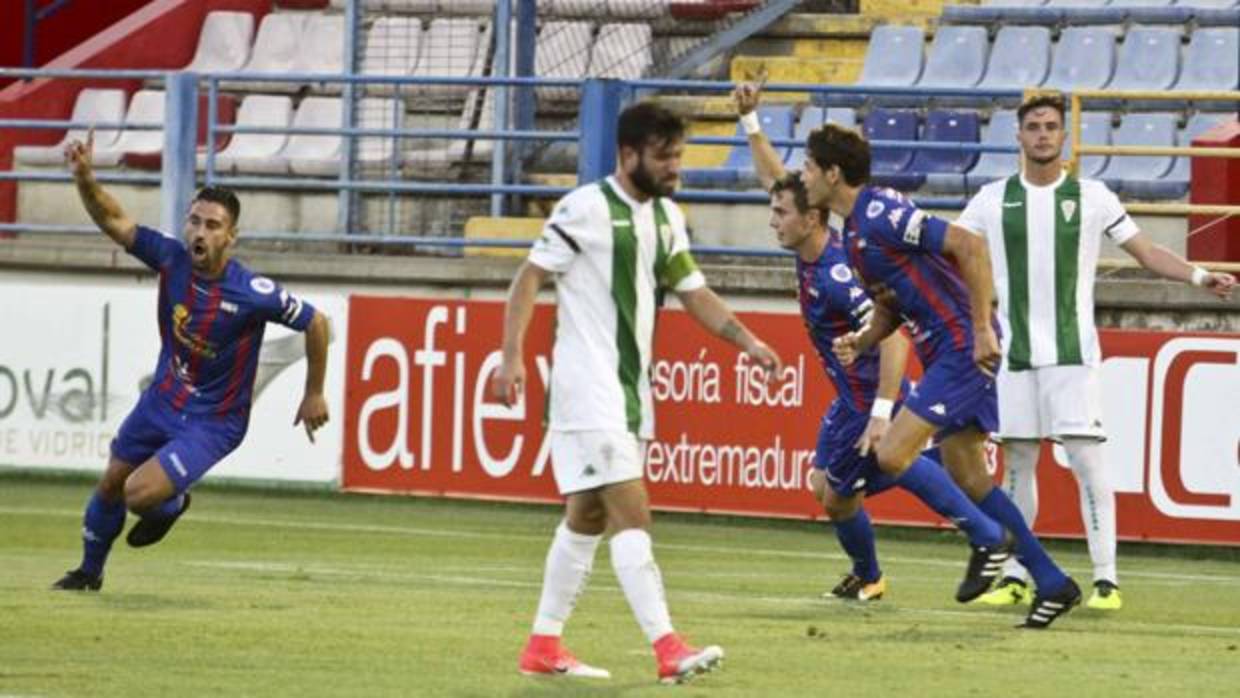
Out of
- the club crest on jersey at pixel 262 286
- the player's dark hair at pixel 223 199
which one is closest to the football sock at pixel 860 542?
the club crest on jersey at pixel 262 286

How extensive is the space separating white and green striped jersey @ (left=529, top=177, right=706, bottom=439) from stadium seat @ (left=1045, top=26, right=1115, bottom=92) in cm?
1354

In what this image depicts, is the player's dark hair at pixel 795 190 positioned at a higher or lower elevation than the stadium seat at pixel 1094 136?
lower

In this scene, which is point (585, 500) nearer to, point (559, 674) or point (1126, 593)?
point (559, 674)

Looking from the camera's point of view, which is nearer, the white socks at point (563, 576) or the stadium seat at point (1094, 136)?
the white socks at point (563, 576)

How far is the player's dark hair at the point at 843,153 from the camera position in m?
13.4

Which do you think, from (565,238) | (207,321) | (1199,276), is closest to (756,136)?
(1199,276)

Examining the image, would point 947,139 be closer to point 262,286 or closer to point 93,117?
point 93,117

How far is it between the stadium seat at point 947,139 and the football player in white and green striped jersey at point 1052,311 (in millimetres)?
8268

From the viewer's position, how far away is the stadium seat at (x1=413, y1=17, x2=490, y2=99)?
2634cm

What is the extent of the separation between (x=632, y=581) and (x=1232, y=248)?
429 inches

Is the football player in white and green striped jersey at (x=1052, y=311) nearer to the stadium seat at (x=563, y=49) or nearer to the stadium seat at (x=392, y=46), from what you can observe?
the stadium seat at (x=563, y=49)

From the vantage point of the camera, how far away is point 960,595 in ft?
46.3

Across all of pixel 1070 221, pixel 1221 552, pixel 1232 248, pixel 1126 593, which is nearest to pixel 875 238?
pixel 1070 221

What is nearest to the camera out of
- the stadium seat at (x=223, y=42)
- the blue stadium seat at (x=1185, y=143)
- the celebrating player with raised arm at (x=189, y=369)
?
the celebrating player with raised arm at (x=189, y=369)
